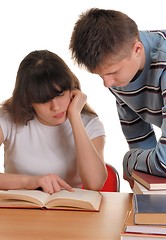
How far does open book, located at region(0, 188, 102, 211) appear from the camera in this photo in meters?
1.59

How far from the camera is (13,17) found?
329 cm

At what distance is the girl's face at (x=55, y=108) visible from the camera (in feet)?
6.19

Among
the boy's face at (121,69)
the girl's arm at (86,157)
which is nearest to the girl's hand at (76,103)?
the girl's arm at (86,157)

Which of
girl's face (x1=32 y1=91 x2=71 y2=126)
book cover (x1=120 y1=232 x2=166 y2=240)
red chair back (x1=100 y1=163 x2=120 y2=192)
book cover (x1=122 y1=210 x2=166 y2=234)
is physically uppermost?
girl's face (x1=32 y1=91 x2=71 y2=126)

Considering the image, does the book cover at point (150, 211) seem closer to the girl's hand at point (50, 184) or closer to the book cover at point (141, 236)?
the book cover at point (141, 236)

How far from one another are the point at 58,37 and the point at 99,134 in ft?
4.47

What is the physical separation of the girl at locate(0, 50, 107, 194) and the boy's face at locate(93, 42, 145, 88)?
1.18 feet

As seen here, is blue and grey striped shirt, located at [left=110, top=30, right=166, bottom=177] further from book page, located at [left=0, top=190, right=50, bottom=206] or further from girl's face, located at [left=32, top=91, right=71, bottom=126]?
book page, located at [left=0, top=190, right=50, bottom=206]

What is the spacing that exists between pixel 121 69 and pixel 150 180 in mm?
344

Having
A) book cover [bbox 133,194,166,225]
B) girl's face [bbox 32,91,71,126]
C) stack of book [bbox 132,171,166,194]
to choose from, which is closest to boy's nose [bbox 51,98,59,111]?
girl's face [bbox 32,91,71,126]

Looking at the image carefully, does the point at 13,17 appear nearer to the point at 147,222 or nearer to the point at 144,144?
the point at 144,144

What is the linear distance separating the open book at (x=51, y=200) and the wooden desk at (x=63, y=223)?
0.02 metres

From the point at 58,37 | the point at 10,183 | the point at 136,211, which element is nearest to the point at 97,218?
the point at 136,211

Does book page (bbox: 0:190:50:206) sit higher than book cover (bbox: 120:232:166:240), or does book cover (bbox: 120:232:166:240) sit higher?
book cover (bbox: 120:232:166:240)
